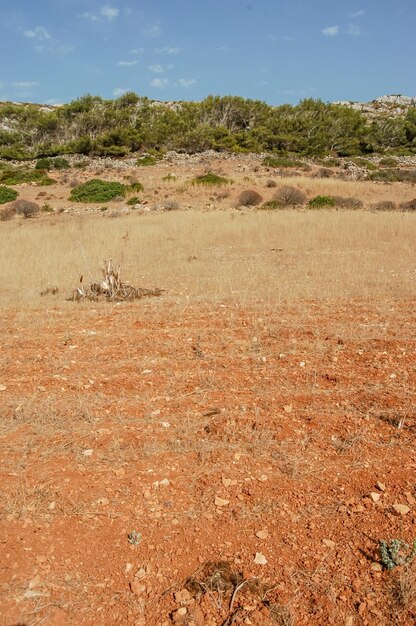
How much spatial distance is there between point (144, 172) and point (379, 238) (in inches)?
723

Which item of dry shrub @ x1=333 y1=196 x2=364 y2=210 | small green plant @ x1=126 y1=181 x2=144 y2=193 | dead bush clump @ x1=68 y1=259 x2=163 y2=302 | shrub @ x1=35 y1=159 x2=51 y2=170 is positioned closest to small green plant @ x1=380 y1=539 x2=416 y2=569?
dead bush clump @ x1=68 y1=259 x2=163 y2=302

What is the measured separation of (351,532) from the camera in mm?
2654

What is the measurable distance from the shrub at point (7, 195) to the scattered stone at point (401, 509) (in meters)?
23.1

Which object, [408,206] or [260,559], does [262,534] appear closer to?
[260,559]

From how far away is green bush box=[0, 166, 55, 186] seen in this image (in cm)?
2641

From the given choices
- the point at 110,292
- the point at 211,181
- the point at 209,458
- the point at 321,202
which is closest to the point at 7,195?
the point at 211,181

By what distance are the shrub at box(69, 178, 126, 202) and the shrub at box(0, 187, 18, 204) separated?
8.63 ft

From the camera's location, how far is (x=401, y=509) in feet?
9.16

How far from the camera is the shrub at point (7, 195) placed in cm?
2253

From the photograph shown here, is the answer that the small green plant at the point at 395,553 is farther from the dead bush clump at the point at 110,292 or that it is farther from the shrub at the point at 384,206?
the shrub at the point at 384,206

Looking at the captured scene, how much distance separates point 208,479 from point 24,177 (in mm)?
27960

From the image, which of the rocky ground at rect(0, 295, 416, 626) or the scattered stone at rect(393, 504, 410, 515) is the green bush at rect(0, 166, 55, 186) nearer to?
the rocky ground at rect(0, 295, 416, 626)

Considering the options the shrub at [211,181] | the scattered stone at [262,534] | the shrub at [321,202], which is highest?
the shrub at [211,181]

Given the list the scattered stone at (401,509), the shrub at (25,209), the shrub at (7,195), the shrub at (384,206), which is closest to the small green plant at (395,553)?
the scattered stone at (401,509)
